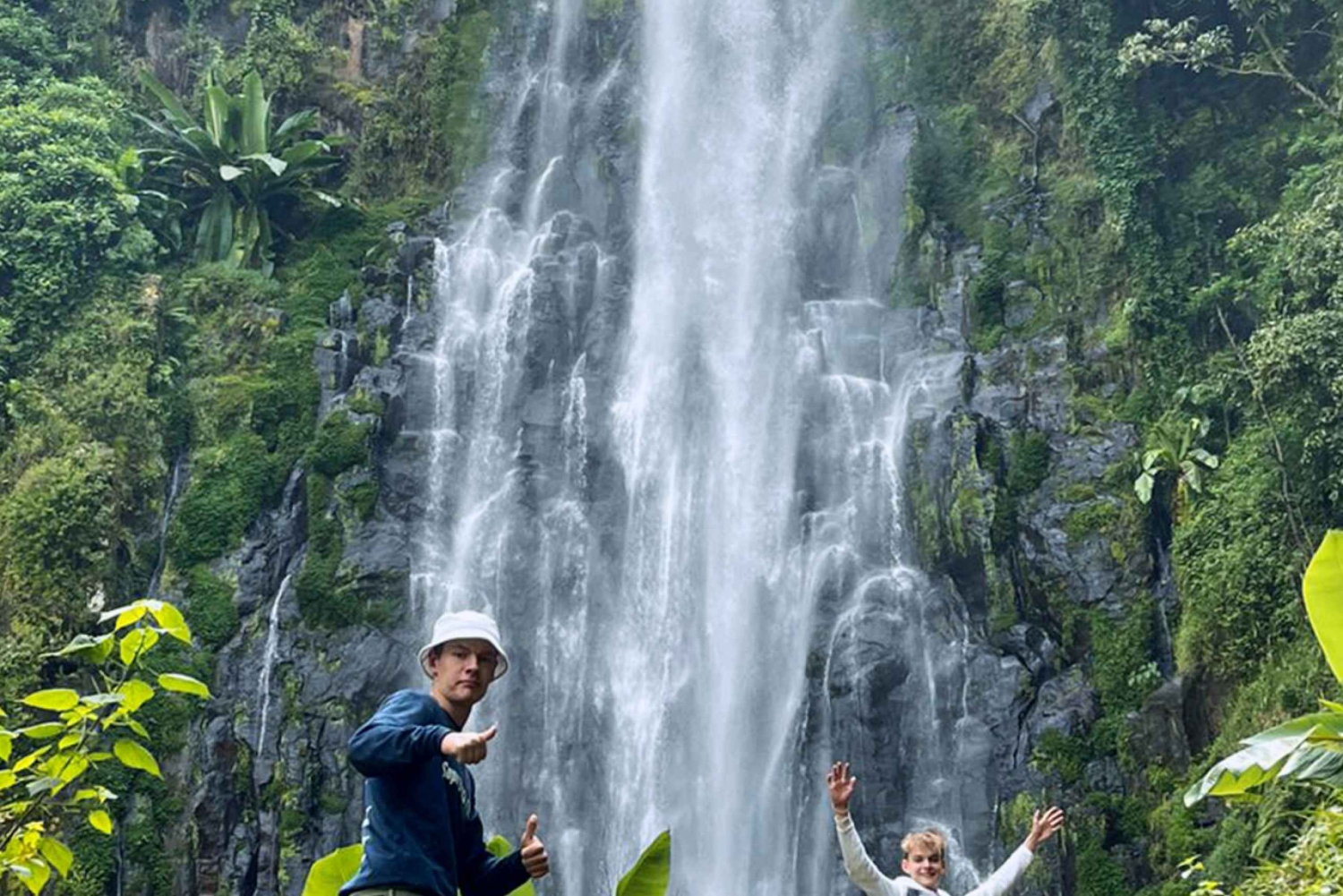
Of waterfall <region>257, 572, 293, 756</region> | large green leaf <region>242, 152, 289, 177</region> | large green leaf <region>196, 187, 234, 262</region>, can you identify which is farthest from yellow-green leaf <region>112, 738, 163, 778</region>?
large green leaf <region>242, 152, 289, 177</region>

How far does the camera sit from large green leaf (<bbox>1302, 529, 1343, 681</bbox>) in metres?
3.53

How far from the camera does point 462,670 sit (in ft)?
10.1

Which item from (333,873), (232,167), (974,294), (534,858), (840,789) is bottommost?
(840,789)

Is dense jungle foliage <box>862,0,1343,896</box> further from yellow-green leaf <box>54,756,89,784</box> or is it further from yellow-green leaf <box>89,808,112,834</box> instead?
yellow-green leaf <box>54,756,89,784</box>

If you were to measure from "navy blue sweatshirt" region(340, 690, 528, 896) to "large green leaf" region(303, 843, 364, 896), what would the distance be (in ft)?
1.80

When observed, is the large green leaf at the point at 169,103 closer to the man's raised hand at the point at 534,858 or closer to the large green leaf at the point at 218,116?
the large green leaf at the point at 218,116

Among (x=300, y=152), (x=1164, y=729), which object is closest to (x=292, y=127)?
(x=300, y=152)

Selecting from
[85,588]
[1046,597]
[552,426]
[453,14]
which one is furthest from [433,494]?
[453,14]

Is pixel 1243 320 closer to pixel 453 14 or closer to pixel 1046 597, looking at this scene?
pixel 1046 597

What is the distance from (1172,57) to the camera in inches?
683

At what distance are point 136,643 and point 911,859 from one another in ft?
9.06

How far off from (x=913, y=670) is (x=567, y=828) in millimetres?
4250

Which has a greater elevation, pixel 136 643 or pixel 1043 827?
pixel 136 643

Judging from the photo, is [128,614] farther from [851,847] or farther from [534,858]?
[851,847]
